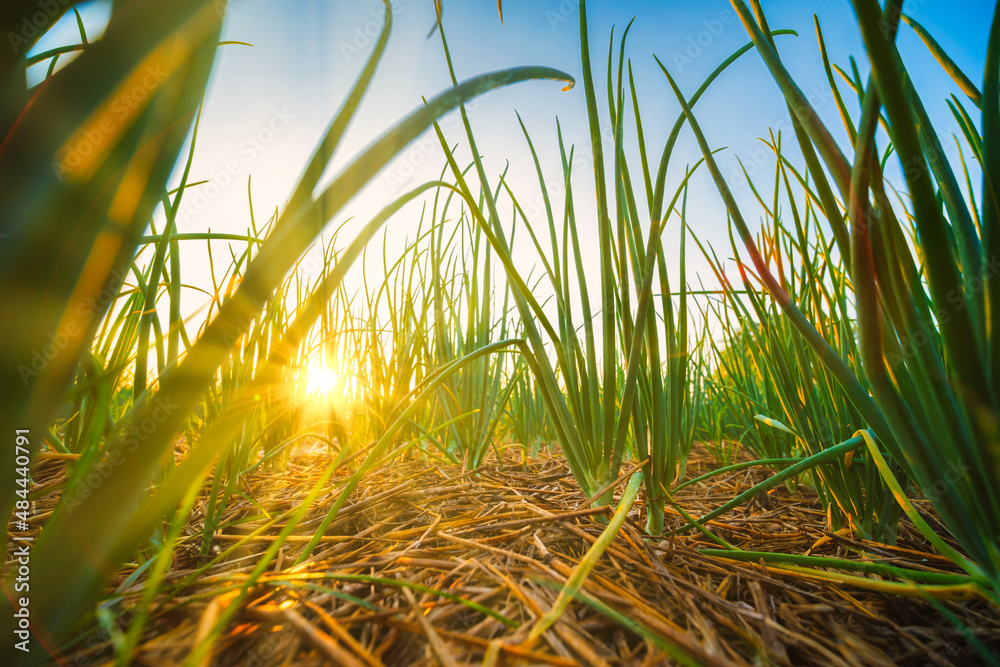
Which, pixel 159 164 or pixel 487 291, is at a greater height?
pixel 487 291

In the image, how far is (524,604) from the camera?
47 cm

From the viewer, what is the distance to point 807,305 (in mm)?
941

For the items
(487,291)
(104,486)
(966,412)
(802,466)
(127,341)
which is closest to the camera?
(104,486)

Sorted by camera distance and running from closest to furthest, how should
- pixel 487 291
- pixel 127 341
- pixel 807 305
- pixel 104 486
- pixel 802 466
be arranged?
pixel 104 486 < pixel 802 466 < pixel 127 341 < pixel 807 305 < pixel 487 291

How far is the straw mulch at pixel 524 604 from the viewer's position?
38 centimetres

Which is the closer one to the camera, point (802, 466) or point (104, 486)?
point (104, 486)

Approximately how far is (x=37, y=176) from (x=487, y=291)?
1.18 m

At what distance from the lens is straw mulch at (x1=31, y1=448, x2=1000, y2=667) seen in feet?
1.26

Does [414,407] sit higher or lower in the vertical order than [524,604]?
higher

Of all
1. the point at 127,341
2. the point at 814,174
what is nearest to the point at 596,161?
the point at 814,174

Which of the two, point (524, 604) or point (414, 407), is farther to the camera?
point (414, 407)

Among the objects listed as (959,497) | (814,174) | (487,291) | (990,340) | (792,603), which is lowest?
(792,603)

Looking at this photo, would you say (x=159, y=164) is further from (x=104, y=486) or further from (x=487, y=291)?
(x=487, y=291)

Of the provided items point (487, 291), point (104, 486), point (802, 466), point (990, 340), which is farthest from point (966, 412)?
point (487, 291)
